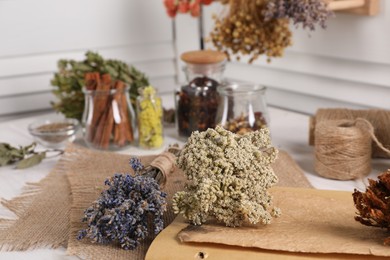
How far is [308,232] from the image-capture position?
0.94m

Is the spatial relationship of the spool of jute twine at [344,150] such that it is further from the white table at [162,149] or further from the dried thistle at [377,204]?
the dried thistle at [377,204]

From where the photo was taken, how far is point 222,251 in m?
0.90

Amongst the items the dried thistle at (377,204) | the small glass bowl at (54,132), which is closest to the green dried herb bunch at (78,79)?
the small glass bowl at (54,132)

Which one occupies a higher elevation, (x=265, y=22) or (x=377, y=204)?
(x=265, y=22)

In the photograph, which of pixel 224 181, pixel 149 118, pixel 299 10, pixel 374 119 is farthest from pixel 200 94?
pixel 224 181

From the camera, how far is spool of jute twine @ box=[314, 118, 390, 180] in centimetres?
123

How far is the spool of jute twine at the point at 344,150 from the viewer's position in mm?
1234

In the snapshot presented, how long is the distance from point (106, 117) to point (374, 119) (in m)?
0.58

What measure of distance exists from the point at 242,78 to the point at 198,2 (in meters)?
0.37

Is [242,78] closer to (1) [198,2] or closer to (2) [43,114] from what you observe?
(1) [198,2]

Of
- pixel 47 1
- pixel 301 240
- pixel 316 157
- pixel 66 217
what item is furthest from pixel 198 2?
pixel 301 240

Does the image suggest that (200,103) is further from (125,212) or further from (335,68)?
(125,212)

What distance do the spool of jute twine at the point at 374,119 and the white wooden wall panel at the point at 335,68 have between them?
0.25 metres

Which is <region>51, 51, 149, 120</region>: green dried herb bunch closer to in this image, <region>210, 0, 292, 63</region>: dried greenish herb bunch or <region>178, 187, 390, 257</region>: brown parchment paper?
<region>210, 0, 292, 63</region>: dried greenish herb bunch
